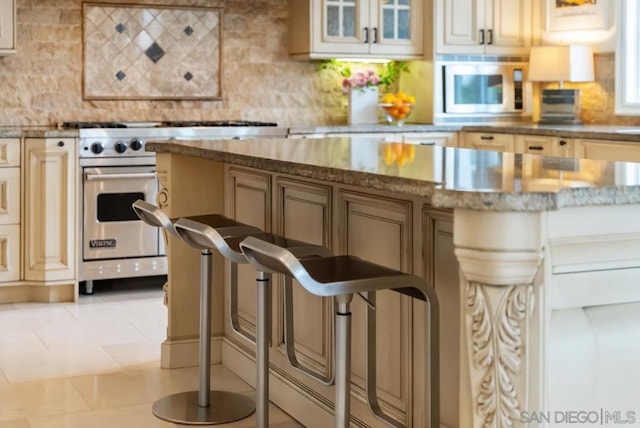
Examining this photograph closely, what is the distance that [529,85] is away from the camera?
7.16 meters

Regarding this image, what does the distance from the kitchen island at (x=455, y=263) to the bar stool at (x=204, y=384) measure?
20cm

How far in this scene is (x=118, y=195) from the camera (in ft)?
18.9

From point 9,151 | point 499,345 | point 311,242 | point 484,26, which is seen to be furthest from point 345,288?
point 484,26

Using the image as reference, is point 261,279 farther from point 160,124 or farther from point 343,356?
point 160,124

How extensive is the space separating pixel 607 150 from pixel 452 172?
328cm

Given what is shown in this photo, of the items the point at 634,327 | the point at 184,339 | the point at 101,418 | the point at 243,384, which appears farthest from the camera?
the point at 184,339

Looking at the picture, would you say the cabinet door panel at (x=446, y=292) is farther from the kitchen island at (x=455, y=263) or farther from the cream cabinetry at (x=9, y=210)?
the cream cabinetry at (x=9, y=210)

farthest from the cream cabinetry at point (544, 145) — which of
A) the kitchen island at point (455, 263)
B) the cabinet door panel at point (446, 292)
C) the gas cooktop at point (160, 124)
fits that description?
the cabinet door panel at point (446, 292)

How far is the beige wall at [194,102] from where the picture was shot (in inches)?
241

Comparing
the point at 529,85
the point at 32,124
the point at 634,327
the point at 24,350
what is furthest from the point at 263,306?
the point at 529,85

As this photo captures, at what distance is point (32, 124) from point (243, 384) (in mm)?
2856

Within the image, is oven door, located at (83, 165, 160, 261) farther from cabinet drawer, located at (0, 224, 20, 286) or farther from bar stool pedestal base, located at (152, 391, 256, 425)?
bar stool pedestal base, located at (152, 391, 256, 425)

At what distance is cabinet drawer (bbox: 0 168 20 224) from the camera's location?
5.53 metres

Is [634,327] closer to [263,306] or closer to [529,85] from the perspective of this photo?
[263,306]
